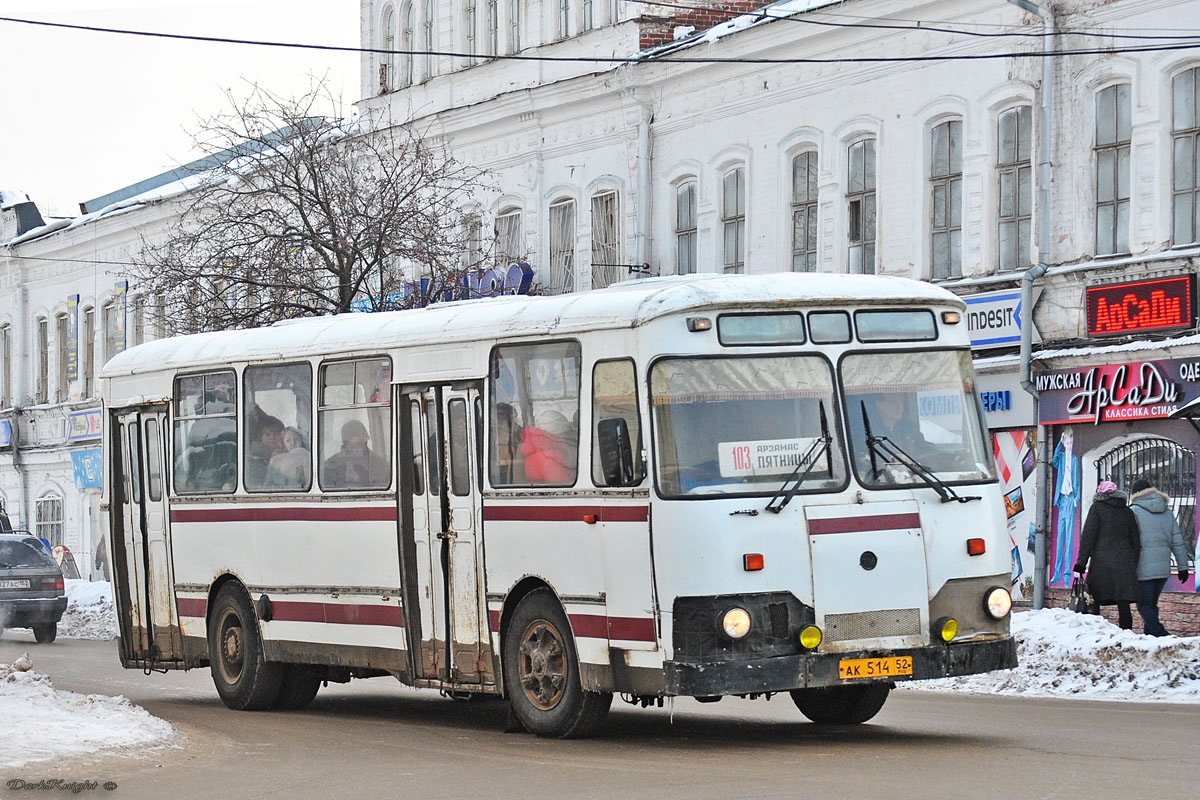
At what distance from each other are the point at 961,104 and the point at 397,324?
44.8 feet

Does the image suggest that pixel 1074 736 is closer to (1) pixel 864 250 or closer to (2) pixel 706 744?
(2) pixel 706 744

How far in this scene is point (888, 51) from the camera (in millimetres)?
28500

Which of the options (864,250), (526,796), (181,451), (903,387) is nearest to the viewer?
(526,796)

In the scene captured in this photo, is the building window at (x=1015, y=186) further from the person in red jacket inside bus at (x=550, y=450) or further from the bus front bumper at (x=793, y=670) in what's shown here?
the bus front bumper at (x=793, y=670)

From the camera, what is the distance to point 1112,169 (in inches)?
995

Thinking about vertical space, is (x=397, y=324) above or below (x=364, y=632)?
above

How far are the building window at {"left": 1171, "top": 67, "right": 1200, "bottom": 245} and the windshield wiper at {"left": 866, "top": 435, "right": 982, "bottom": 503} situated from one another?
38.9 ft

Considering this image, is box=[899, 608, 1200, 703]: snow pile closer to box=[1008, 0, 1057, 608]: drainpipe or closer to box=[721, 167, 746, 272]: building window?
box=[1008, 0, 1057, 608]: drainpipe

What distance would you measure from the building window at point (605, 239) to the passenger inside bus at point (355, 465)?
58.8ft

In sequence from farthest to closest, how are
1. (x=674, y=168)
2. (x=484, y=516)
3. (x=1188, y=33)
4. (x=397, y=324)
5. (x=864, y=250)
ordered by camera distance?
(x=674, y=168) → (x=864, y=250) → (x=1188, y=33) → (x=397, y=324) → (x=484, y=516)

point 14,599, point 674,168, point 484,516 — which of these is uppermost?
point 674,168

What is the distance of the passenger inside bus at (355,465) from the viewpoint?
15391 millimetres

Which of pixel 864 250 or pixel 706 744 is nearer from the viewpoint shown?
pixel 706 744

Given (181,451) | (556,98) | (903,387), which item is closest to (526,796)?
(903,387)
